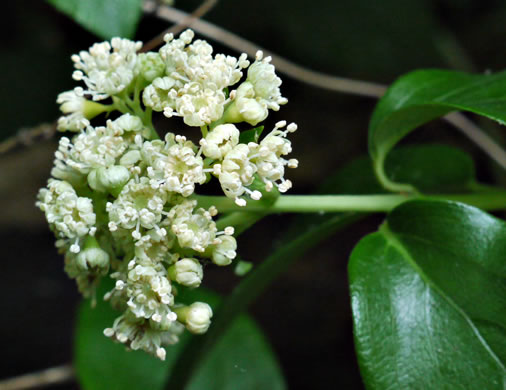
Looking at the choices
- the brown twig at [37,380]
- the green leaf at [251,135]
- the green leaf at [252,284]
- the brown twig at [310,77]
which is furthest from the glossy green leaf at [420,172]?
the brown twig at [37,380]

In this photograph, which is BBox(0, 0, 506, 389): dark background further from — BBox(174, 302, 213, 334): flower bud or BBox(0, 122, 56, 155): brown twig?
BBox(174, 302, 213, 334): flower bud

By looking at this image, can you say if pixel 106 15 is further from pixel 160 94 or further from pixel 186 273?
pixel 186 273

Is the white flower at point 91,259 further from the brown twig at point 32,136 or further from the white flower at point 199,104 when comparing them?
the brown twig at point 32,136

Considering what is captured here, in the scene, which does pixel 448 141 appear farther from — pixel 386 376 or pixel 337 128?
pixel 386 376

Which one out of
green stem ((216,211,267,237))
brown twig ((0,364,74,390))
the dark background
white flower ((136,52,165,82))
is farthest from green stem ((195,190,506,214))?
brown twig ((0,364,74,390))

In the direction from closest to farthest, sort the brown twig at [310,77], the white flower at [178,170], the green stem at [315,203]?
the white flower at [178,170]
the green stem at [315,203]
the brown twig at [310,77]

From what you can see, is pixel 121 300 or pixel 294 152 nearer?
pixel 121 300

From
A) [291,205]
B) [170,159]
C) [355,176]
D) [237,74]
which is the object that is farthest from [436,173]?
[170,159]
